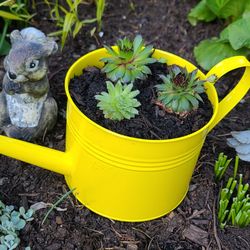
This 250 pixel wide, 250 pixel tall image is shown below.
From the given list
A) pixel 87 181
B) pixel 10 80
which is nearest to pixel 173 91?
pixel 87 181

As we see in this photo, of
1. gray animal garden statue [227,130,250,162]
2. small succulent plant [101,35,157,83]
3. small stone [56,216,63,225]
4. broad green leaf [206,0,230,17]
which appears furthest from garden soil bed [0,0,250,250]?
small succulent plant [101,35,157,83]

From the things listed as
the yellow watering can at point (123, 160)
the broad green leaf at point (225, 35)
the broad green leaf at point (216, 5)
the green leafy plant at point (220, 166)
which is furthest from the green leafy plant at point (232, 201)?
the broad green leaf at point (216, 5)

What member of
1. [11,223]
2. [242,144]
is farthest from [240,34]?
[11,223]

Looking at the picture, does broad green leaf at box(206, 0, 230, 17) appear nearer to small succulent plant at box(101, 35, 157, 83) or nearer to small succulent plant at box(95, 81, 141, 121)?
small succulent plant at box(101, 35, 157, 83)

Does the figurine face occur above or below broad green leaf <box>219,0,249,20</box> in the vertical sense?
above

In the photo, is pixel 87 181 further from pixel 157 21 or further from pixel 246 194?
pixel 157 21

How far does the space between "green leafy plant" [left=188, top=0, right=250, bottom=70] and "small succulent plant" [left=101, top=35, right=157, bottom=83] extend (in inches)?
17.9

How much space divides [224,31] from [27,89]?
Result: 715mm

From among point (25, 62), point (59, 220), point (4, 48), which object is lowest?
point (59, 220)

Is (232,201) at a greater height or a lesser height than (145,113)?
lesser

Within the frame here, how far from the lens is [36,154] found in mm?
1396

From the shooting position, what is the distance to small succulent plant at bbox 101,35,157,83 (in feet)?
4.50

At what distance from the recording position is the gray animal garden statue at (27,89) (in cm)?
139

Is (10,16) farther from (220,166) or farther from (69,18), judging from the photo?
(220,166)
